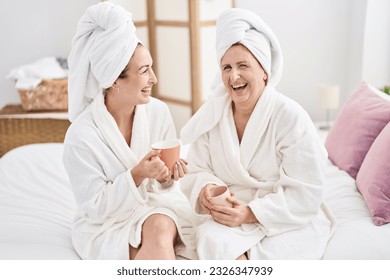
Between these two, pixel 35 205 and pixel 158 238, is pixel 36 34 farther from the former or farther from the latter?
pixel 158 238

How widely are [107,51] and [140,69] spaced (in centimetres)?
10

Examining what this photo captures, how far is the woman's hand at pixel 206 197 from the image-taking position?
4.64 ft

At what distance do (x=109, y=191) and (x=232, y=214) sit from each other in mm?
345

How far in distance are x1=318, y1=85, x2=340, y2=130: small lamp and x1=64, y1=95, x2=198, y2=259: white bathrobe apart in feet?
5.50

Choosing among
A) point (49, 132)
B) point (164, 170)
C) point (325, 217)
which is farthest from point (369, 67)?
point (164, 170)

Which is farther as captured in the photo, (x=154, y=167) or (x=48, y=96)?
(x=48, y=96)

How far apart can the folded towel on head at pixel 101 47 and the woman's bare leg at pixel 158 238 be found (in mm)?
404

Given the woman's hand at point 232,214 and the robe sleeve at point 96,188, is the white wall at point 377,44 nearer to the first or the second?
the woman's hand at point 232,214

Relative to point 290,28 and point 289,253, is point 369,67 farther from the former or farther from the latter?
point 289,253

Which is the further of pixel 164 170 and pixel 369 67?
pixel 369 67

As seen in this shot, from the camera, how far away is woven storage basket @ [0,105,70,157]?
2.71m

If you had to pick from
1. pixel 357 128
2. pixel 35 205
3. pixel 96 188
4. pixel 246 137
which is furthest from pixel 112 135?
pixel 357 128

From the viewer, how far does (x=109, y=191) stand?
54.9 inches

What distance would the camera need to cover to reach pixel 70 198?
1866mm
